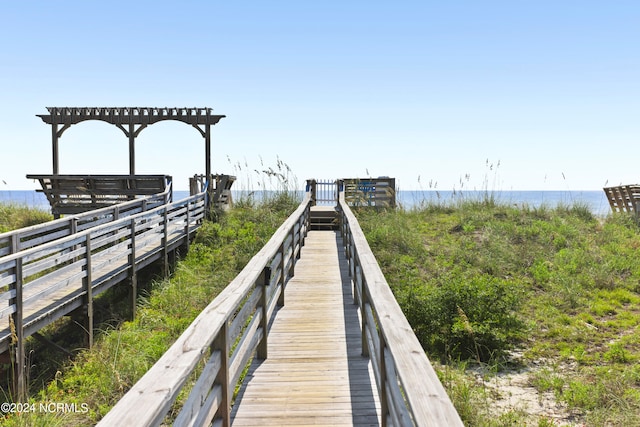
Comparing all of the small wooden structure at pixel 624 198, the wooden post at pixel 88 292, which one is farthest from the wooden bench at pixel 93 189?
the small wooden structure at pixel 624 198

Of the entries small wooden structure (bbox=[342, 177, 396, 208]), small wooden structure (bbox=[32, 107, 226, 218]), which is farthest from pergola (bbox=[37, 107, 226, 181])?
small wooden structure (bbox=[342, 177, 396, 208])

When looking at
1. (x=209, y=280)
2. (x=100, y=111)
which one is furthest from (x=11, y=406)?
(x=100, y=111)

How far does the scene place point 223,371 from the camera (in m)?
3.47

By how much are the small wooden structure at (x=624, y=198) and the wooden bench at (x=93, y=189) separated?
14559 millimetres

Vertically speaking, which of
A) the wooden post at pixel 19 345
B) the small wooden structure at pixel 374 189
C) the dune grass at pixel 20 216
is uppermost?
the small wooden structure at pixel 374 189

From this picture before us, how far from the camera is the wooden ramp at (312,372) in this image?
404 centimetres

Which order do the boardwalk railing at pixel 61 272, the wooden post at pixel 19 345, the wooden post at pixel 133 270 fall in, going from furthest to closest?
the wooden post at pixel 133 270 → the boardwalk railing at pixel 61 272 → the wooden post at pixel 19 345

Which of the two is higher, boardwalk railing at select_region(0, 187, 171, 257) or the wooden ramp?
boardwalk railing at select_region(0, 187, 171, 257)

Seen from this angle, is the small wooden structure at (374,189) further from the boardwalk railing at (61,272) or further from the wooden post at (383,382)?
the wooden post at (383,382)

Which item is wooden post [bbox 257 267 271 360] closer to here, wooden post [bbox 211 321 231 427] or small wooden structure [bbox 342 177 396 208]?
wooden post [bbox 211 321 231 427]

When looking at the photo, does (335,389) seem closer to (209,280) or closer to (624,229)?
(209,280)

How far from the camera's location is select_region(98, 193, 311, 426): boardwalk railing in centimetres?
201

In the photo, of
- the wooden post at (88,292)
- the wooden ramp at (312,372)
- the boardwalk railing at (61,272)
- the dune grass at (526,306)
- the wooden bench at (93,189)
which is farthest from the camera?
the wooden bench at (93,189)

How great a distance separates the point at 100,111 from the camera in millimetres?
17812
